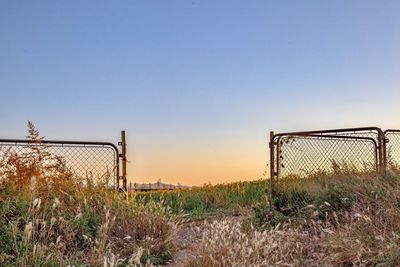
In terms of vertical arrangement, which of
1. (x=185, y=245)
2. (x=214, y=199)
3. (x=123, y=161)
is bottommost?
(x=185, y=245)

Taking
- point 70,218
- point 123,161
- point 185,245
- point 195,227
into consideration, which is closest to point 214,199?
point 123,161

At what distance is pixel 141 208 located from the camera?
7398mm

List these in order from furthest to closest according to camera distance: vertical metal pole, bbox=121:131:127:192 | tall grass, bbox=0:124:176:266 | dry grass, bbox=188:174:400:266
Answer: vertical metal pole, bbox=121:131:127:192
tall grass, bbox=0:124:176:266
dry grass, bbox=188:174:400:266

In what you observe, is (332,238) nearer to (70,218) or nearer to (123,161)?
(70,218)

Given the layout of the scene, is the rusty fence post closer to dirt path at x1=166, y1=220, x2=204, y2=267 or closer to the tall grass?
dirt path at x1=166, y1=220, x2=204, y2=267

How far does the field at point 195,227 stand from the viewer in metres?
5.34

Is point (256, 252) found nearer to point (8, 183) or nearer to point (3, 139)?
point (8, 183)

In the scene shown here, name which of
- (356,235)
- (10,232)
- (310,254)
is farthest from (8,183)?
(356,235)

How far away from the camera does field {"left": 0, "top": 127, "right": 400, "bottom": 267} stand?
5.34 m

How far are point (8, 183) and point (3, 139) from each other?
2442 millimetres

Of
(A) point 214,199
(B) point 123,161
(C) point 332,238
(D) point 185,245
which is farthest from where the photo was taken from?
(A) point 214,199

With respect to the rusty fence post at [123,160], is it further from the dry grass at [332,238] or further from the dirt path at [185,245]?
the dry grass at [332,238]

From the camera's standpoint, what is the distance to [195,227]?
22.6 ft

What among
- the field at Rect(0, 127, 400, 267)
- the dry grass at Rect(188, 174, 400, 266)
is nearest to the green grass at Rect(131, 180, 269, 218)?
the field at Rect(0, 127, 400, 267)
